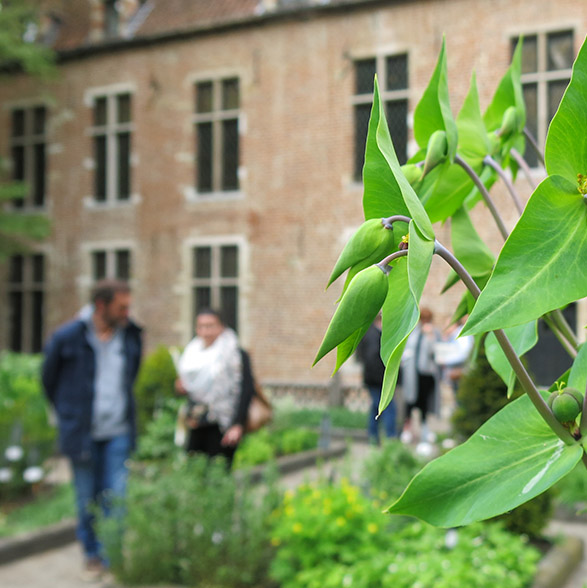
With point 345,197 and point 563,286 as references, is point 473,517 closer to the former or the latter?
→ point 563,286

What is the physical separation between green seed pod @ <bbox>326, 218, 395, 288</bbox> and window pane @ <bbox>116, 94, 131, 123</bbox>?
666 inches

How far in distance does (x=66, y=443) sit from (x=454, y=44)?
11.0 metres

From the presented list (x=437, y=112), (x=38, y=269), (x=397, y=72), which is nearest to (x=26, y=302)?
(x=38, y=269)

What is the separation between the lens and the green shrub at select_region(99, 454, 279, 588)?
420 cm

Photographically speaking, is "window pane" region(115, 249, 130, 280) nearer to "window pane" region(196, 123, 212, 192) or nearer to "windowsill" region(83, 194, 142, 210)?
"windowsill" region(83, 194, 142, 210)

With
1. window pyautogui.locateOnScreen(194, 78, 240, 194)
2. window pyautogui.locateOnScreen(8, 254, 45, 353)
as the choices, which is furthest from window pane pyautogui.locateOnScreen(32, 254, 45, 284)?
window pyautogui.locateOnScreen(194, 78, 240, 194)

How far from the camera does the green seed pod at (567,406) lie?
29.9 inches

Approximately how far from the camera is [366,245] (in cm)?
68

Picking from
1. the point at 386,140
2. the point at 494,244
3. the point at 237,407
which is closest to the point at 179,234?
the point at 494,244

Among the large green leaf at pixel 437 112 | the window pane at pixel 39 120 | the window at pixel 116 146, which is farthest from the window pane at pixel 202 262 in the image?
the large green leaf at pixel 437 112

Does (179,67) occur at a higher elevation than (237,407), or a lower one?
higher

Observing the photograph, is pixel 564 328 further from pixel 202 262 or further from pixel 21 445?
pixel 202 262

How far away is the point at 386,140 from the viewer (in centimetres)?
68

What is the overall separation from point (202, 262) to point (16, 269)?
16.0 feet
